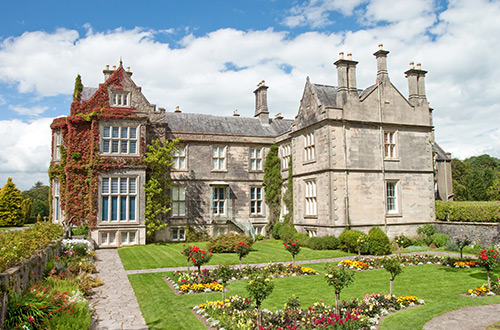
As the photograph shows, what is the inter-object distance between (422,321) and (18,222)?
52895 millimetres

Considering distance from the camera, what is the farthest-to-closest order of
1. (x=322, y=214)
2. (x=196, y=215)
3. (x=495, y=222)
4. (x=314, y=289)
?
(x=196, y=215), (x=322, y=214), (x=495, y=222), (x=314, y=289)

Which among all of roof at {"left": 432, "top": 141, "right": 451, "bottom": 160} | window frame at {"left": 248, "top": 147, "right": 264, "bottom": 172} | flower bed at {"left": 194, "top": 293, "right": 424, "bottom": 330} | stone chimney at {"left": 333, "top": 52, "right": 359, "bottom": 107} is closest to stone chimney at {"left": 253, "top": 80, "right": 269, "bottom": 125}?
window frame at {"left": 248, "top": 147, "right": 264, "bottom": 172}

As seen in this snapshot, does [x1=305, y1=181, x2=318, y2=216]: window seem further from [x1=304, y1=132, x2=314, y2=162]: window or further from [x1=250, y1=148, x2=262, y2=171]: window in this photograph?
[x1=250, y1=148, x2=262, y2=171]: window

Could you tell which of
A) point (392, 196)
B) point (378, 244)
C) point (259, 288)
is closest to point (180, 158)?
point (392, 196)

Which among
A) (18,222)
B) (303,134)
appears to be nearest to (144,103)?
(303,134)

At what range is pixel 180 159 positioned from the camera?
30297 mm

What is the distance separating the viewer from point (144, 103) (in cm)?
2822

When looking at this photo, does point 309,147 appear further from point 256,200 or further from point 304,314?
point 304,314

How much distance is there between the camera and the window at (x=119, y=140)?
26.6 metres

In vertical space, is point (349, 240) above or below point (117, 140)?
below

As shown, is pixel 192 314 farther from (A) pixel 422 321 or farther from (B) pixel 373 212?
(B) pixel 373 212

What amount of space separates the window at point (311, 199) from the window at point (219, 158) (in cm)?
775

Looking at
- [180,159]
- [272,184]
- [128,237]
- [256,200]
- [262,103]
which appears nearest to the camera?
[128,237]

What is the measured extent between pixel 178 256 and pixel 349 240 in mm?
9587
